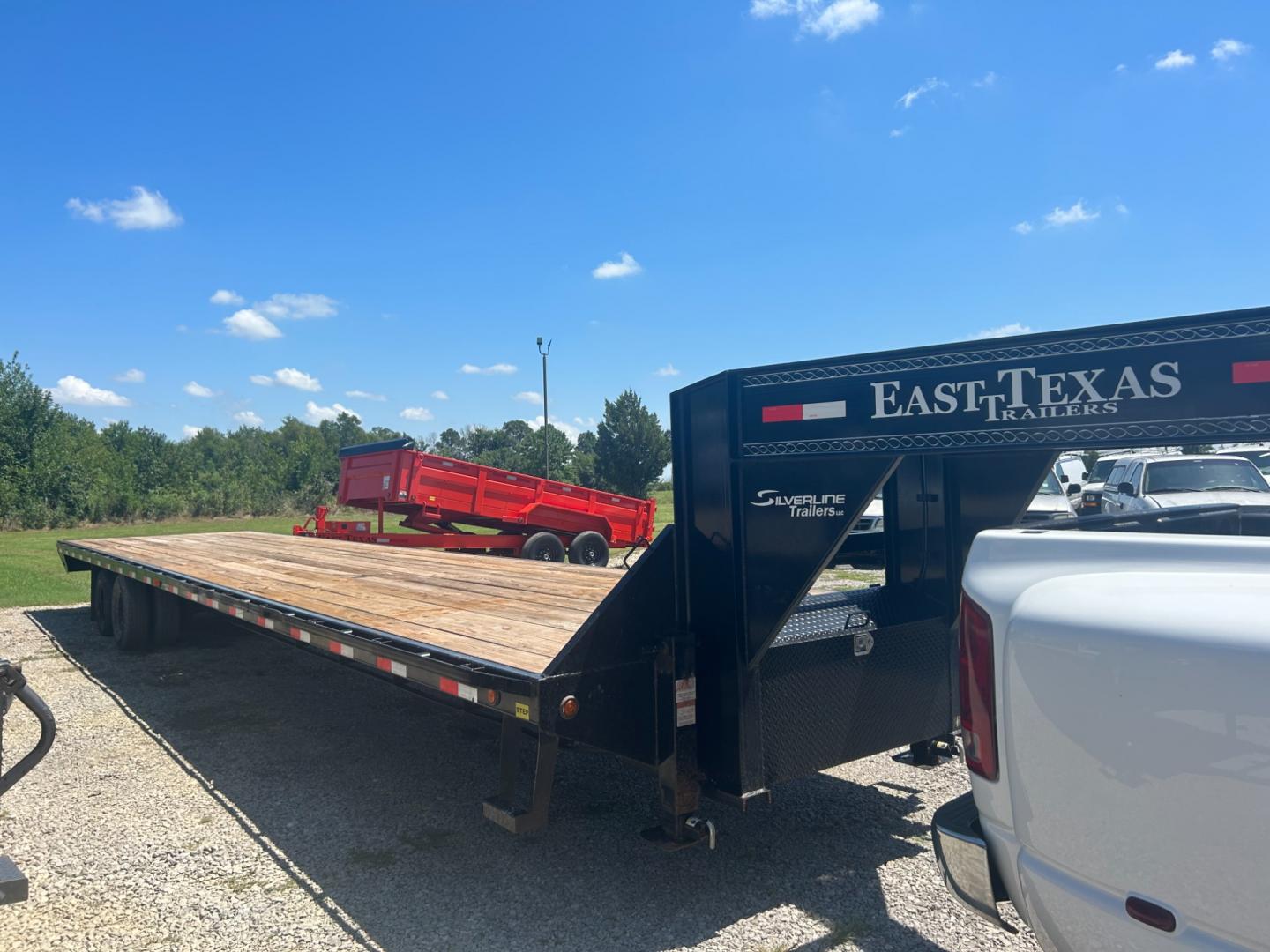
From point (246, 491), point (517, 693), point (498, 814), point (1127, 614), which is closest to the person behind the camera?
point (1127, 614)

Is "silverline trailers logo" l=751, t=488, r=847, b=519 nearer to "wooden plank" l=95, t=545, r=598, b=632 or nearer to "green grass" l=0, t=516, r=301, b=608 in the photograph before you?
"wooden plank" l=95, t=545, r=598, b=632

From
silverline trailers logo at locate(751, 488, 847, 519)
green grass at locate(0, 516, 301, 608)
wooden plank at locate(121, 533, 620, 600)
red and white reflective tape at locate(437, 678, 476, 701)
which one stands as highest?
silverline trailers logo at locate(751, 488, 847, 519)

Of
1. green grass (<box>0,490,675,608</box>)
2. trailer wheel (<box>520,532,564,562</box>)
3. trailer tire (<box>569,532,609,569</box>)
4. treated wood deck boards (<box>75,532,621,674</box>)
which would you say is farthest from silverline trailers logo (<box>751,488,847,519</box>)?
trailer tire (<box>569,532,609,569</box>)

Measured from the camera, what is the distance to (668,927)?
339cm

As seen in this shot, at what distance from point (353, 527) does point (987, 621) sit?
14052 millimetres

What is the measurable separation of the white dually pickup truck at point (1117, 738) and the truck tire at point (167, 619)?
28.9 ft

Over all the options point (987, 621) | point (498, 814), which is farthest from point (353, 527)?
point (987, 621)

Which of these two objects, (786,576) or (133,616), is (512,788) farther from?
(133,616)

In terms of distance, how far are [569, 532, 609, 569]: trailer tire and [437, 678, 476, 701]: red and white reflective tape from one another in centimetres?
1304

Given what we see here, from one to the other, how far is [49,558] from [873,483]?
23.3m

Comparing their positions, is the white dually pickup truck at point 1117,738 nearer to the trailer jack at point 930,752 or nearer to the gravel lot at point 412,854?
the gravel lot at point 412,854

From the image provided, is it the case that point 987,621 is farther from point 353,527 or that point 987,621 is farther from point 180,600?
point 353,527

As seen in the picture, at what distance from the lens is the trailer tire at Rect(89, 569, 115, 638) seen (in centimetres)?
1031

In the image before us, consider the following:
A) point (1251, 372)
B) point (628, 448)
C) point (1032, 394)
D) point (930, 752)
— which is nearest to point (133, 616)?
point (930, 752)
